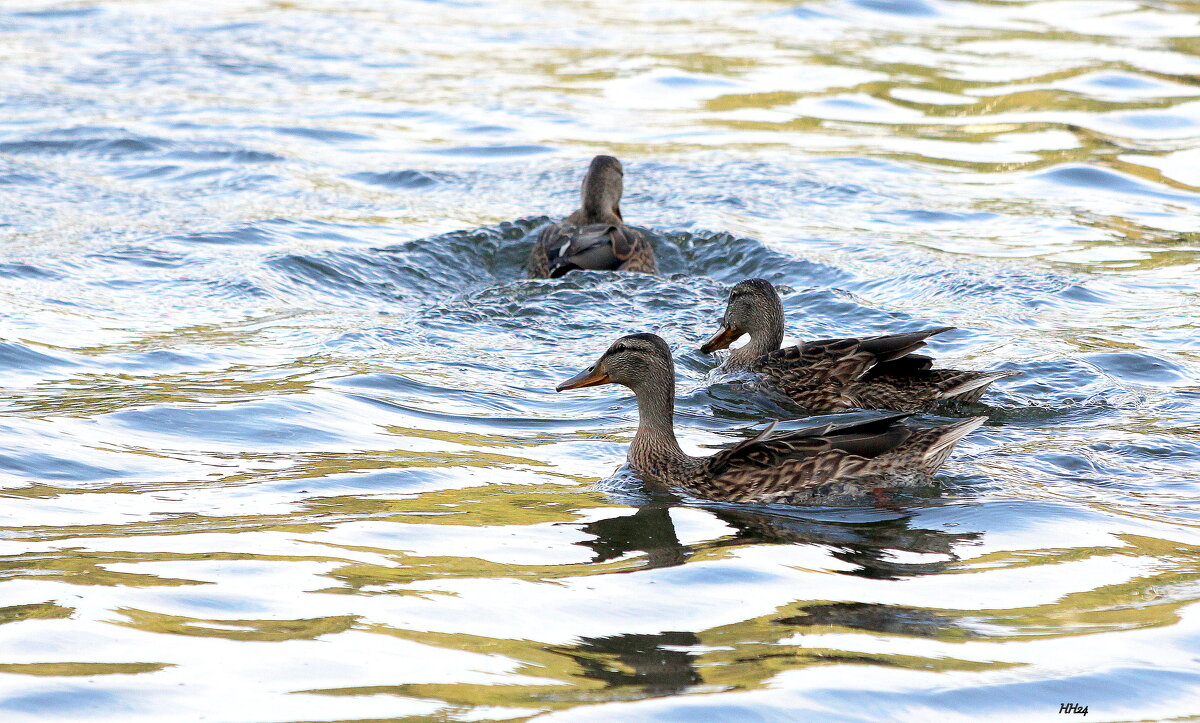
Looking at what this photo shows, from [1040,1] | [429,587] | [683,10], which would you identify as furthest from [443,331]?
[1040,1]

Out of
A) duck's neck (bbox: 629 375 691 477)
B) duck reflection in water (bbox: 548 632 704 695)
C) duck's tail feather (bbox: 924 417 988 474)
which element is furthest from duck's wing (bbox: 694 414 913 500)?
duck reflection in water (bbox: 548 632 704 695)

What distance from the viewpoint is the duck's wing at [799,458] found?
7297 millimetres

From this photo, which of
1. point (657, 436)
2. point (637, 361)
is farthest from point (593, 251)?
point (657, 436)

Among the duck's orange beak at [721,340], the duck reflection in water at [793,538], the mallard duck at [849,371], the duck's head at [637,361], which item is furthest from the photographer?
the duck's orange beak at [721,340]

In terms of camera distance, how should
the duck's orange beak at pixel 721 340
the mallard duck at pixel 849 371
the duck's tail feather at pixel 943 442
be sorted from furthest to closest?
the duck's orange beak at pixel 721 340
the mallard duck at pixel 849 371
the duck's tail feather at pixel 943 442

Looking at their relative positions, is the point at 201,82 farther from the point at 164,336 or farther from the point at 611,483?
the point at 611,483

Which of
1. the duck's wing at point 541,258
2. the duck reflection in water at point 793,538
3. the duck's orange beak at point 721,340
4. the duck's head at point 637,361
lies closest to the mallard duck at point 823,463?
the duck reflection in water at point 793,538

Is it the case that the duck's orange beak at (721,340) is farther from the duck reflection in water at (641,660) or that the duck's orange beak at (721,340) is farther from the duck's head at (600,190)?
the duck reflection in water at (641,660)

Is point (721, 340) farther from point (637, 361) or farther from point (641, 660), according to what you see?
point (641, 660)

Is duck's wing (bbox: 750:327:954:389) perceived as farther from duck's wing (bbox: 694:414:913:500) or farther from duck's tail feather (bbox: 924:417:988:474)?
duck's wing (bbox: 694:414:913:500)

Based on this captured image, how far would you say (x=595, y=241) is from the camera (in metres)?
11.8

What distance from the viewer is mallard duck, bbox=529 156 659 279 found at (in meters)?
11.8

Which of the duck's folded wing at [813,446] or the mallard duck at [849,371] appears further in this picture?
the mallard duck at [849,371]

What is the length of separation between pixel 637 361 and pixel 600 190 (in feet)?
16.2
